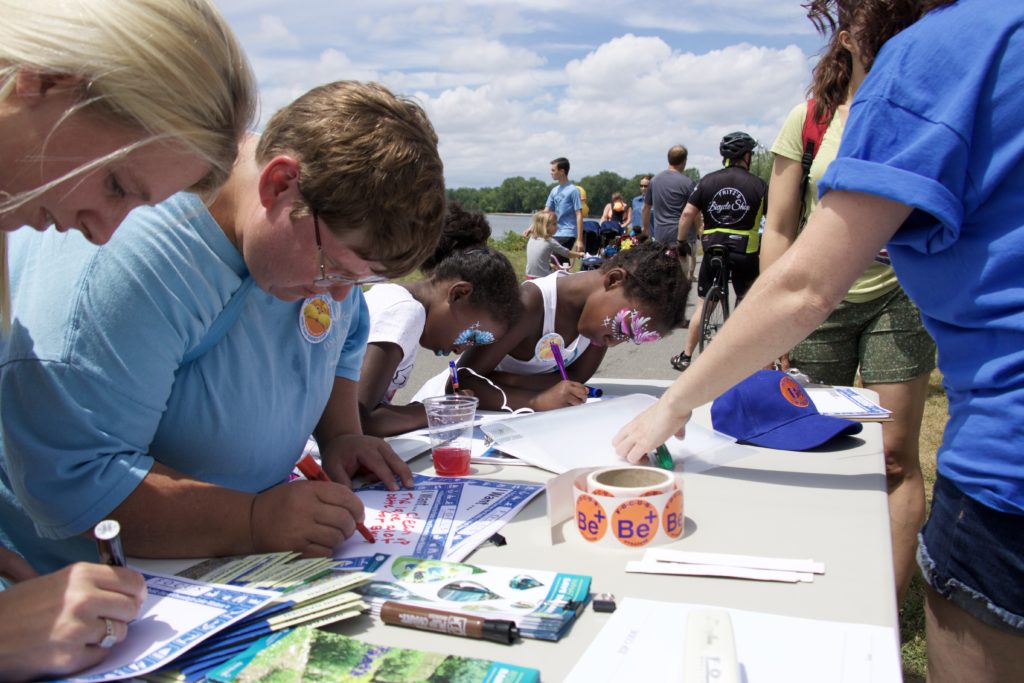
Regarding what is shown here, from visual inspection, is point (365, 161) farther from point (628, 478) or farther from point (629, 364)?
point (629, 364)

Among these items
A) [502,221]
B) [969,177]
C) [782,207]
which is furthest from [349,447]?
[502,221]

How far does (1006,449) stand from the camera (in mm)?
1041

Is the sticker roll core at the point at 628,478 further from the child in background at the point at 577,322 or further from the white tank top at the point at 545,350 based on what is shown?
the white tank top at the point at 545,350

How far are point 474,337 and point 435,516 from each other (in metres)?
1.25

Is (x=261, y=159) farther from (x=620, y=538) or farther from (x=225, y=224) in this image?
(x=620, y=538)

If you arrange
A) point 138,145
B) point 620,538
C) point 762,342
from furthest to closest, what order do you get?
point 762,342, point 620,538, point 138,145

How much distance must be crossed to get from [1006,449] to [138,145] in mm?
1135

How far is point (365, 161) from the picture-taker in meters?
1.09

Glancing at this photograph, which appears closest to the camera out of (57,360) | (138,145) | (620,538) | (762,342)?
(138,145)

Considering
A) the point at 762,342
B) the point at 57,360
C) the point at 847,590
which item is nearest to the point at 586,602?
the point at 847,590

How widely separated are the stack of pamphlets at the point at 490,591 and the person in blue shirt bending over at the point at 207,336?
15cm

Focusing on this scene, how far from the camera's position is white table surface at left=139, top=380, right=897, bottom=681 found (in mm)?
906

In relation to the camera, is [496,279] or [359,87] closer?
[359,87]

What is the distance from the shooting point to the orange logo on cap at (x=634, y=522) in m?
1.13
